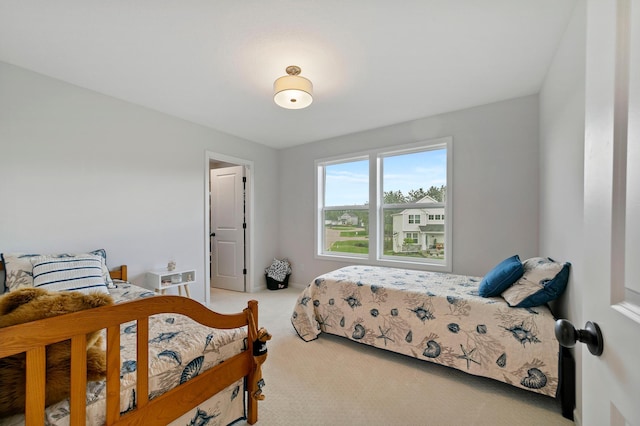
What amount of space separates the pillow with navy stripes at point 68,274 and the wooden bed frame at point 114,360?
3.69ft

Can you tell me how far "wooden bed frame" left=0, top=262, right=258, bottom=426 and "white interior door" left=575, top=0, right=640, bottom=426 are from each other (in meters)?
1.39

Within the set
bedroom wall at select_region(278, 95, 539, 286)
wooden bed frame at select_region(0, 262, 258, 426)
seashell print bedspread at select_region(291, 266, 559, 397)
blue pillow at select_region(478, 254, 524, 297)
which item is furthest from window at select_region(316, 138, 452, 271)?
wooden bed frame at select_region(0, 262, 258, 426)

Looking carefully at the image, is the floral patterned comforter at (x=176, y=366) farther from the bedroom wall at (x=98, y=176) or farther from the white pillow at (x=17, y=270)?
the bedroom wall at (x=98, y=176)

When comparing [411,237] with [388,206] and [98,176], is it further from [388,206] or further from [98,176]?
[98,176]

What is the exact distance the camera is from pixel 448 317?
206cm

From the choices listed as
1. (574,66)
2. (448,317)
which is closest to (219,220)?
(448,317)

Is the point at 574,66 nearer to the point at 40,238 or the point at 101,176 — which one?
the point at 101,176

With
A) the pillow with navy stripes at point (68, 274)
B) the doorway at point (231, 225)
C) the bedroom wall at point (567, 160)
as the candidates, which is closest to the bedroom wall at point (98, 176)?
the pillow with navy stripes at point (68, 274)

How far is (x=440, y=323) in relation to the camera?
2084mm

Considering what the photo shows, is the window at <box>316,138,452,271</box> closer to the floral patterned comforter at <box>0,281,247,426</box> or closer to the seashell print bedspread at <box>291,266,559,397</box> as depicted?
the seashell print bedspread at <box>291,266,559,397</box>

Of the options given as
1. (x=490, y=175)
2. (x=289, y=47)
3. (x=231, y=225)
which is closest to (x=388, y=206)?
(x=490, y=175)

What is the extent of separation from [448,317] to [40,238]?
3.45 metres

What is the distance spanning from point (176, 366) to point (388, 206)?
318cm

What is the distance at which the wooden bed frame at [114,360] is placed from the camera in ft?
2.75
